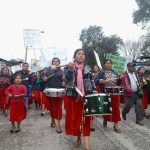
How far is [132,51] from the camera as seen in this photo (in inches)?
2373

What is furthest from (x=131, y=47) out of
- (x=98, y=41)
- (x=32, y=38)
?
(x=32, y=38)

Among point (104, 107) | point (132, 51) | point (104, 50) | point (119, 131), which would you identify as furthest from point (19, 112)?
point (132, 51)

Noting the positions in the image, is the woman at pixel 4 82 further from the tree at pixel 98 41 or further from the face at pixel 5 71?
the tree at pixel 98 41

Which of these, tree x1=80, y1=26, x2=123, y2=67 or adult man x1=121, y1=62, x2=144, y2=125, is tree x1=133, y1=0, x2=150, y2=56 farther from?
adult man x1=121, y1=62, x2=144, y2=125

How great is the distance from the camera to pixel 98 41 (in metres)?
46.7

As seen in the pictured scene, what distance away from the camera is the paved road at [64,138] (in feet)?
21.5

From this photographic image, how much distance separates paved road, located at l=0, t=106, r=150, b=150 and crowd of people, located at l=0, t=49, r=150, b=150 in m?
0.24

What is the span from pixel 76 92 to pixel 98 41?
40.7 m

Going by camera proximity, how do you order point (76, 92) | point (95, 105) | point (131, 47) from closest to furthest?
point (95, 105), point (76, 92), point (131, 47)

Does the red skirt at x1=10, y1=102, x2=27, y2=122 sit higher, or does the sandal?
the red skirt at x1=10, y1=102, x2=27, y2=122

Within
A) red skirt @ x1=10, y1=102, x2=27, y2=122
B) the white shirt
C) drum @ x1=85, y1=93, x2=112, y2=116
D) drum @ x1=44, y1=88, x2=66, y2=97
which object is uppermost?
the white shirt

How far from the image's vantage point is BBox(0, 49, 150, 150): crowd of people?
6.42 meters

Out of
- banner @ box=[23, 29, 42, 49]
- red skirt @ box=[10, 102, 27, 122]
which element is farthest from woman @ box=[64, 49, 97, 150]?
banner @ box=[23, 29, 42, 49]

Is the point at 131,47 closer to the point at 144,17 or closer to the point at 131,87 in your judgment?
the point at 144,17
